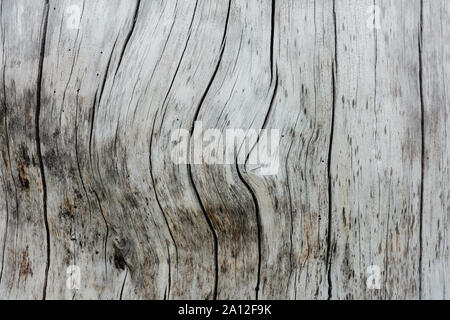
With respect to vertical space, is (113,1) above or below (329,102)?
above

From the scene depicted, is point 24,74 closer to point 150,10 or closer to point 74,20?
point 74,20

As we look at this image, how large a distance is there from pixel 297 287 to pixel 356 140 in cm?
78

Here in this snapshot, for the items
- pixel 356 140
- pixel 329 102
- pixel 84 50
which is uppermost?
pixel 84 50

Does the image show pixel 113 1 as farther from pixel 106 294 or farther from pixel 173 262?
pixel 106 294

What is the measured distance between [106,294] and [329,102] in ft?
4.80

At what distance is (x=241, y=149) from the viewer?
1770 mm

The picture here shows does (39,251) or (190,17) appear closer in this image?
(190,17)

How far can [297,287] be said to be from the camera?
1883 millimetres

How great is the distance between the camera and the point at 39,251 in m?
1.92

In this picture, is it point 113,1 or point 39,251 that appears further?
point 39,251

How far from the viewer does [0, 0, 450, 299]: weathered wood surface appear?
1797 millimetres

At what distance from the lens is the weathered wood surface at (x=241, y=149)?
1797mm
